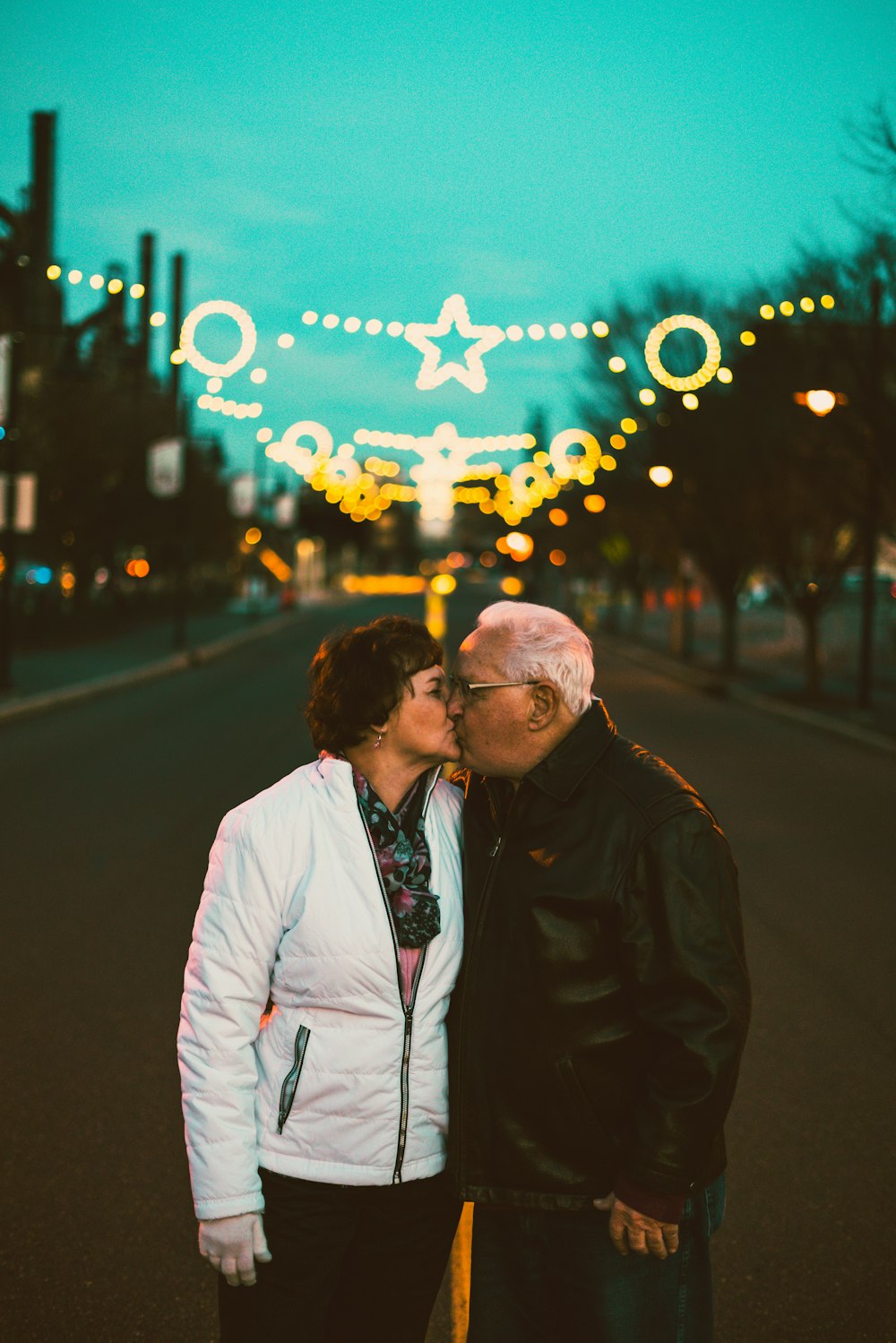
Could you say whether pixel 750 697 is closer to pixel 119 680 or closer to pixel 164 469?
pixel 119 680

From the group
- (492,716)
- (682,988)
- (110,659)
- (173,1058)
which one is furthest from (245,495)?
(682,988)

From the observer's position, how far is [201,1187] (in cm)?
235

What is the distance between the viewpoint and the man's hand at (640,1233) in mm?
2295

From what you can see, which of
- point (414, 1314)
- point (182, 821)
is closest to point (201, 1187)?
point (414, 1314)

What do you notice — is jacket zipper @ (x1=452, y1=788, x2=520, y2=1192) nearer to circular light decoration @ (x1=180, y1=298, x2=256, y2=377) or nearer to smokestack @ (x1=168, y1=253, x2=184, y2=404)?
circular light decoration @ (x1=180, y1=298, x2=256, y2=377)

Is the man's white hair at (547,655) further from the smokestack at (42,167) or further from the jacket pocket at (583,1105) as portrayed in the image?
the smokestack at (42,167)

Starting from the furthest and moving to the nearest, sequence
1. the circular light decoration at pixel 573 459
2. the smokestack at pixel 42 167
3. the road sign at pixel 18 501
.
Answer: the smokestack at pixel 42 167 → the circular light decoration at pixel 573 459 → the road sign at pixel 18 501

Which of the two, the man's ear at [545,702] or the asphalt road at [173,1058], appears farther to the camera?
the asphalt road at [173,1058]

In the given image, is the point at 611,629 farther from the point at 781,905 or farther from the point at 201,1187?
the point at 201,1187

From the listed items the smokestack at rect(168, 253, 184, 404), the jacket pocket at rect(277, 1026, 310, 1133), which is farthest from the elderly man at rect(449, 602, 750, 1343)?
the smokestack at rect(168, 253, 184, 404)

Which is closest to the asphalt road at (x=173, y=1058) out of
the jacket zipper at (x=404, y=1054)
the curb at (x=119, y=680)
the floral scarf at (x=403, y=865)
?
the jacket zipper at (x=404, y=1054)

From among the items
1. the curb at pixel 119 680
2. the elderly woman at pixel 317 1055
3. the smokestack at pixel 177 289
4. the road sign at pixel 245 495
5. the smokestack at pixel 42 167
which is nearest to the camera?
the elderly woman at pixel 317 1055

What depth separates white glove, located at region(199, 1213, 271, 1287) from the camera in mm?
2336

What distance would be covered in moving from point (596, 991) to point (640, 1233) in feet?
1.35
